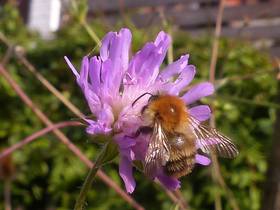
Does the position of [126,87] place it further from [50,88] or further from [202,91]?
[50,88]

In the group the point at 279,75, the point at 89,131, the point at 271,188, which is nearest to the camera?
the point at 89,131

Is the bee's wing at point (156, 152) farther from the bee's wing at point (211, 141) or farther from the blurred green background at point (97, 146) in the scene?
the blurred green background at point (97, 146)

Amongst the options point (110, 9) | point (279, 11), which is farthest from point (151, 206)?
point (110, 9)

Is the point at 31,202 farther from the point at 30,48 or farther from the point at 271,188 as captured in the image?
the point at 271,188

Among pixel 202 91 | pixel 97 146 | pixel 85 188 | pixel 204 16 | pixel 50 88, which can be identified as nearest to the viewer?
pixel 85 188

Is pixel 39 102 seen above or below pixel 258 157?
above

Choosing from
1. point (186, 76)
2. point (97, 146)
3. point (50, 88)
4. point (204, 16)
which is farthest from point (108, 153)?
point (204, 16)
